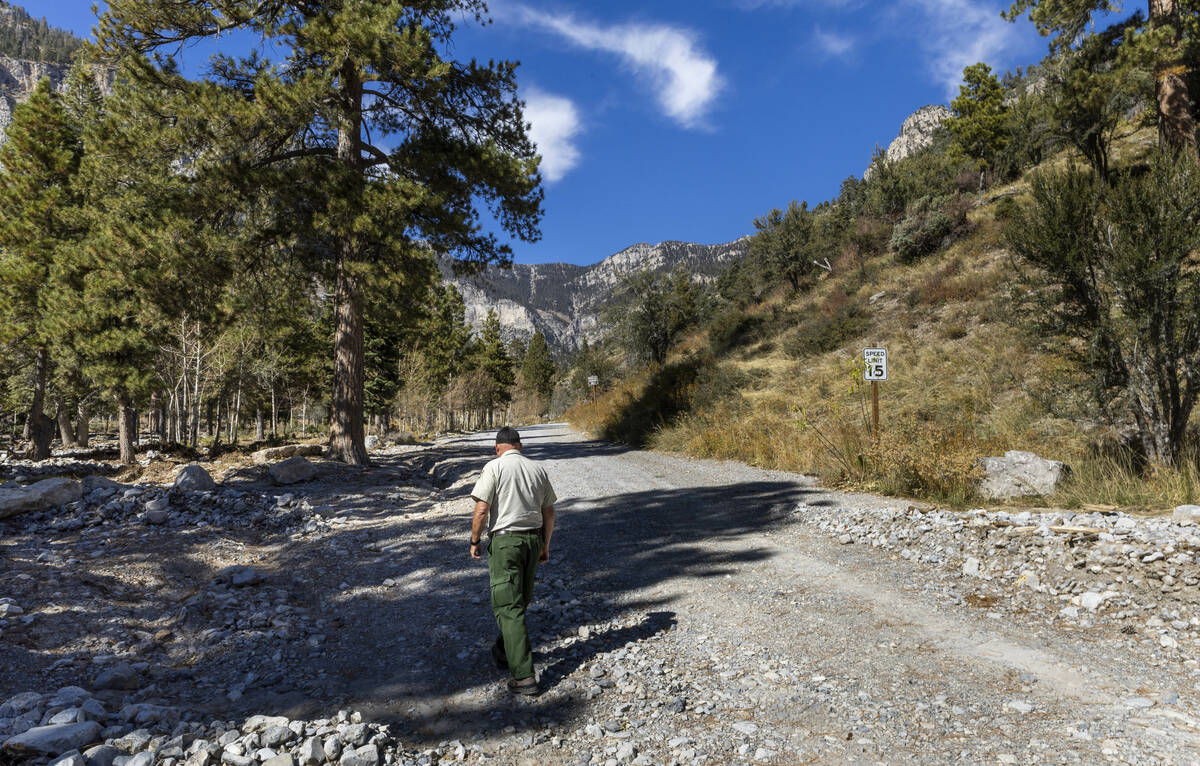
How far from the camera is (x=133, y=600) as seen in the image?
16.2 ft

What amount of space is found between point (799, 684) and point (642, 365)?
26030 mm

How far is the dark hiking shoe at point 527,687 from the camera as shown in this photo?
3.34 meters

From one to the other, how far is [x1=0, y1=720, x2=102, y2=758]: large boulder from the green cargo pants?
6.60 feet

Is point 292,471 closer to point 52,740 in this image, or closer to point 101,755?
point 52,740

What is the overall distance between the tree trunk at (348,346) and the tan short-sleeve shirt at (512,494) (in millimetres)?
10480

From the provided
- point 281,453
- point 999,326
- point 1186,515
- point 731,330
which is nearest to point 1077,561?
point 1186,515

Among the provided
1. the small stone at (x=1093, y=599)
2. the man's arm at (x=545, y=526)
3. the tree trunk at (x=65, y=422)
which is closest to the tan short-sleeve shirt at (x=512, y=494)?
the man's arm at (x=545, y=526)

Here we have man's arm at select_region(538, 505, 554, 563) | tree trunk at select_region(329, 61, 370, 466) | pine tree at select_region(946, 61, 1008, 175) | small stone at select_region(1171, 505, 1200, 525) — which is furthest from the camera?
pine tree at select_region(946, 61, 1008, 175)

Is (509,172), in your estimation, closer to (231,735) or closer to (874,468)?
(874,468)

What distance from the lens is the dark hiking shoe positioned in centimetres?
334

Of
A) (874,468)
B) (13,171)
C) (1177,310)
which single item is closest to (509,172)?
(874,468)

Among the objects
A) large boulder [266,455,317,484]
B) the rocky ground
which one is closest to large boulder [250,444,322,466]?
large boulder [266,455,317,484]

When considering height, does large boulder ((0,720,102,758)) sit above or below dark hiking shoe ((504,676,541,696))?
above

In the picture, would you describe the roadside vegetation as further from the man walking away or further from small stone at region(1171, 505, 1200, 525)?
the man walking away
